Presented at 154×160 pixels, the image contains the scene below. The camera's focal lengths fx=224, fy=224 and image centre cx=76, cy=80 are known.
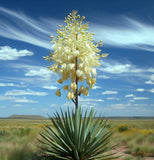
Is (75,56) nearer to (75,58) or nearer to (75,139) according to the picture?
(75,58)

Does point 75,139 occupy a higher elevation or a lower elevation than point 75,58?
lower

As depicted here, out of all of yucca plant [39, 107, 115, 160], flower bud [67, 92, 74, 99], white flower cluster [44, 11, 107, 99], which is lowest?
yucca plant [39, 107, 115, 160]

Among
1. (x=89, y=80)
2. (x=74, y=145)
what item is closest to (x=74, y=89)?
(x=89, y=80)

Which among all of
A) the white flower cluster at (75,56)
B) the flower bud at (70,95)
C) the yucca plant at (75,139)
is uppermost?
the white flower cluster at (75,56)

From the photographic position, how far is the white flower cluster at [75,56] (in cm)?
530

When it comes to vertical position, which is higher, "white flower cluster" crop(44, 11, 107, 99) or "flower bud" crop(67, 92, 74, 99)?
"white flower cluster" crop(44, 11, 107, 99)

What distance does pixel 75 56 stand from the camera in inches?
214

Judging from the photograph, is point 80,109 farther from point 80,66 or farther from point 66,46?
point 66,46

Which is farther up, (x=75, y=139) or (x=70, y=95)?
(x=70, y=95)

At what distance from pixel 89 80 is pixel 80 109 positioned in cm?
76

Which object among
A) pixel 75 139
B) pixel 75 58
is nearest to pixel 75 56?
pixel 75 58

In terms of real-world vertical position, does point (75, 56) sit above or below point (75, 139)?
above

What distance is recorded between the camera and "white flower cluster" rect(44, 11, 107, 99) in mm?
5305

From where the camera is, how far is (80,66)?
529 centimetres
